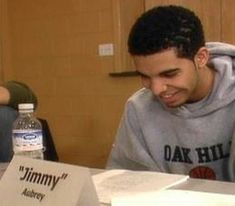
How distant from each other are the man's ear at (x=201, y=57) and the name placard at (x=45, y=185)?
2.20 ft

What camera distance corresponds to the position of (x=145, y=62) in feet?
4.16

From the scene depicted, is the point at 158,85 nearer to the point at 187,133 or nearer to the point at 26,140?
the point at 187,133

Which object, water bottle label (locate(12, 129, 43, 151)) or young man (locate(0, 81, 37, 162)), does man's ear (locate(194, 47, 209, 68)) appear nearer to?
water bottle label (locate(12, 129, 43, 151))

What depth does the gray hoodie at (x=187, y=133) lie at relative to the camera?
4.47 ft

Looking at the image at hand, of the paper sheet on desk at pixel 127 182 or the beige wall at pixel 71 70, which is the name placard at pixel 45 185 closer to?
the paper sheet on desk at pixel 127 182

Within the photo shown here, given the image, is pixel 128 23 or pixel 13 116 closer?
pixel 13 116

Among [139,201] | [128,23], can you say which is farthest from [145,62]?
[128,23]

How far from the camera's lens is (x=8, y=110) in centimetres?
171

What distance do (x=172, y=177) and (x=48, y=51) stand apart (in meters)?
2.88

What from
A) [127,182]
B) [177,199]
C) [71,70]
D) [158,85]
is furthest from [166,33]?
[71,70]

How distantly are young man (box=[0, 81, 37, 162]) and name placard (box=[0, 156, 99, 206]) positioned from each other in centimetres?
81

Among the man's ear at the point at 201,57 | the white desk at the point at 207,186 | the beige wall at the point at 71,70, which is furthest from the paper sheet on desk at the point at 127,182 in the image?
the beige wall at the point at 71,70

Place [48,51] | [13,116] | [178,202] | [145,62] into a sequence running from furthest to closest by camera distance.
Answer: [48,51], [13,116], [145,62], [178,202]

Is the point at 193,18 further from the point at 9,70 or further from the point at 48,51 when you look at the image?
the point at 9,70
